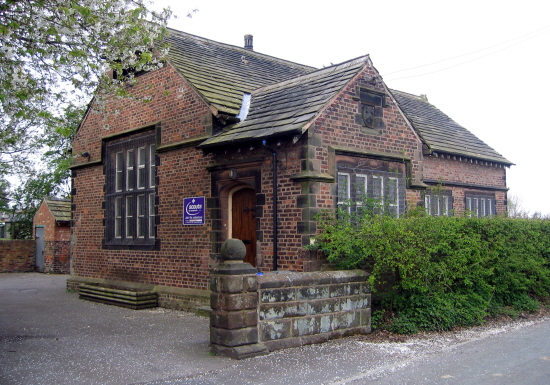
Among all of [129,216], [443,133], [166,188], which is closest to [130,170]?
[129,216]

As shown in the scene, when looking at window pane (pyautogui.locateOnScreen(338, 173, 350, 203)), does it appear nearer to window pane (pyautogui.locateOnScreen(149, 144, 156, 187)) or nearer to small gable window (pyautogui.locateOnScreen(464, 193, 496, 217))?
window pane (pyautogui.locateOnScreen(149, 144, 156, 187))

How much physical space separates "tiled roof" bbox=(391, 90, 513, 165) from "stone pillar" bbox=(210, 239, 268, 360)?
1014cm

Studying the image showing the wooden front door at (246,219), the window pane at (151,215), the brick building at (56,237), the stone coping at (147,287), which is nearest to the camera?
the wooden front door at (246,219)

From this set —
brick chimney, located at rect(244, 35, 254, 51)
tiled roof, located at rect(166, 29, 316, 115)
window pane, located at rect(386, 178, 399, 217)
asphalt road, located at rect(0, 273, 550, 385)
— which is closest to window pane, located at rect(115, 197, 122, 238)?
tiled roof, located at rect(166, 29, 316, 115)

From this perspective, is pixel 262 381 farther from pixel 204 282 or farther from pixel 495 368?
pixel 204 282

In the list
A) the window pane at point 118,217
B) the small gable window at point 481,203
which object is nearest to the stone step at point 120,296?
the window pane at point 118,217

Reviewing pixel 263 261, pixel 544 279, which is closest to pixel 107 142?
pixel 263 261

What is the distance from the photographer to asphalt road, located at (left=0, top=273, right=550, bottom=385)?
6855mm

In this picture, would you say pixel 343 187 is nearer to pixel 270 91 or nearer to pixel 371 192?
pixel 371 192

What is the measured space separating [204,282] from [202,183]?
2348 mm

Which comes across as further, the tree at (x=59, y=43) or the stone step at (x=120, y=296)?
the stone step at (x=120, y=296)

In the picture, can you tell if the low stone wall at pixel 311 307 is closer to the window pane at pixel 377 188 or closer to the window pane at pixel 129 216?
the window pane at pixel 377 188

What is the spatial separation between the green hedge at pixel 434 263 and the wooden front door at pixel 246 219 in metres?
2.00

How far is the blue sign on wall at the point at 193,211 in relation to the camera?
12820 millimetres
